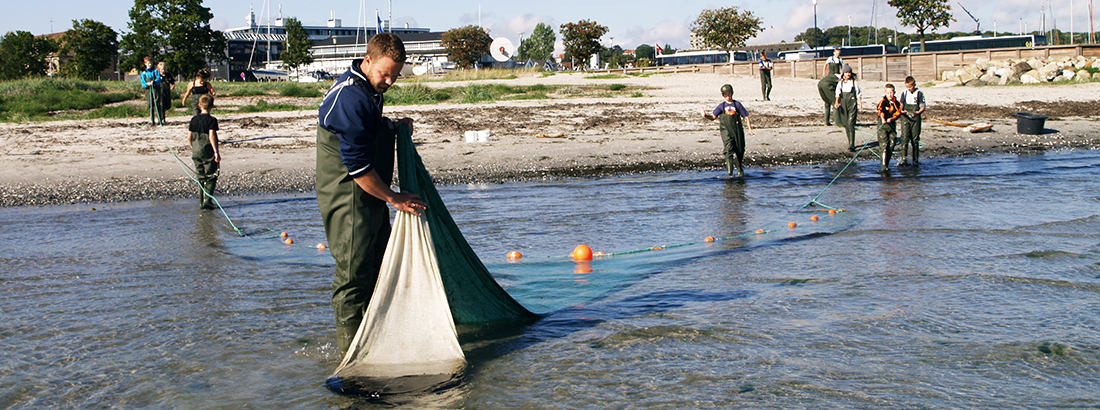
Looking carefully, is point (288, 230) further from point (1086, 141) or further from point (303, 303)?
point (1086, 141)

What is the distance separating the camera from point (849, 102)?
623 inches

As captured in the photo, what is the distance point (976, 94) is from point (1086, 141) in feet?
27.9

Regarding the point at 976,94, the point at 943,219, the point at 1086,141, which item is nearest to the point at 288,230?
the point at 943,219

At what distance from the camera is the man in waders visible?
12.6 ft

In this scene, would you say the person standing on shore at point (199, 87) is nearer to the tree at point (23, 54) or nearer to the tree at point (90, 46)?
the tree at point (90, 46)

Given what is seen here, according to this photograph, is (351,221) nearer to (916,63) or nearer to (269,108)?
(269,108)

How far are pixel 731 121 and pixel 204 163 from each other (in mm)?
7571

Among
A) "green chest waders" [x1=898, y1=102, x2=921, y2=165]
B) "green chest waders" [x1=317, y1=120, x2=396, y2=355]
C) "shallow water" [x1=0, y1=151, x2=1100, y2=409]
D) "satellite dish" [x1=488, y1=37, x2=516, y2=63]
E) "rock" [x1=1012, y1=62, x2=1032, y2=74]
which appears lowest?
"shallow water" [x1=0, y1=151, x2=1100, y2=409]

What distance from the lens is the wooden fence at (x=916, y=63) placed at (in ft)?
125

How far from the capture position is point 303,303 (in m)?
5.99

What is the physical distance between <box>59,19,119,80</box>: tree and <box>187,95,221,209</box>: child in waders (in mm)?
56387

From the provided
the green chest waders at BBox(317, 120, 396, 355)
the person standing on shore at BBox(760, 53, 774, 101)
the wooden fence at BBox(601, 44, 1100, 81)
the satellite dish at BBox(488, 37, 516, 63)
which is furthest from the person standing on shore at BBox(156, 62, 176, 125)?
the satellite dish at BBox(488, 37, 516, 63)

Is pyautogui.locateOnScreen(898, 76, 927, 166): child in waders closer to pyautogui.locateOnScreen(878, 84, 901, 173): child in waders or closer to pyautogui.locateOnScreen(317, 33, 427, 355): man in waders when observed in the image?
pyautogui.locateOnScreen(878, 84, 901, 173): child in waders

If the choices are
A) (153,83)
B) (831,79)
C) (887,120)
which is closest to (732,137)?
(887,120)
